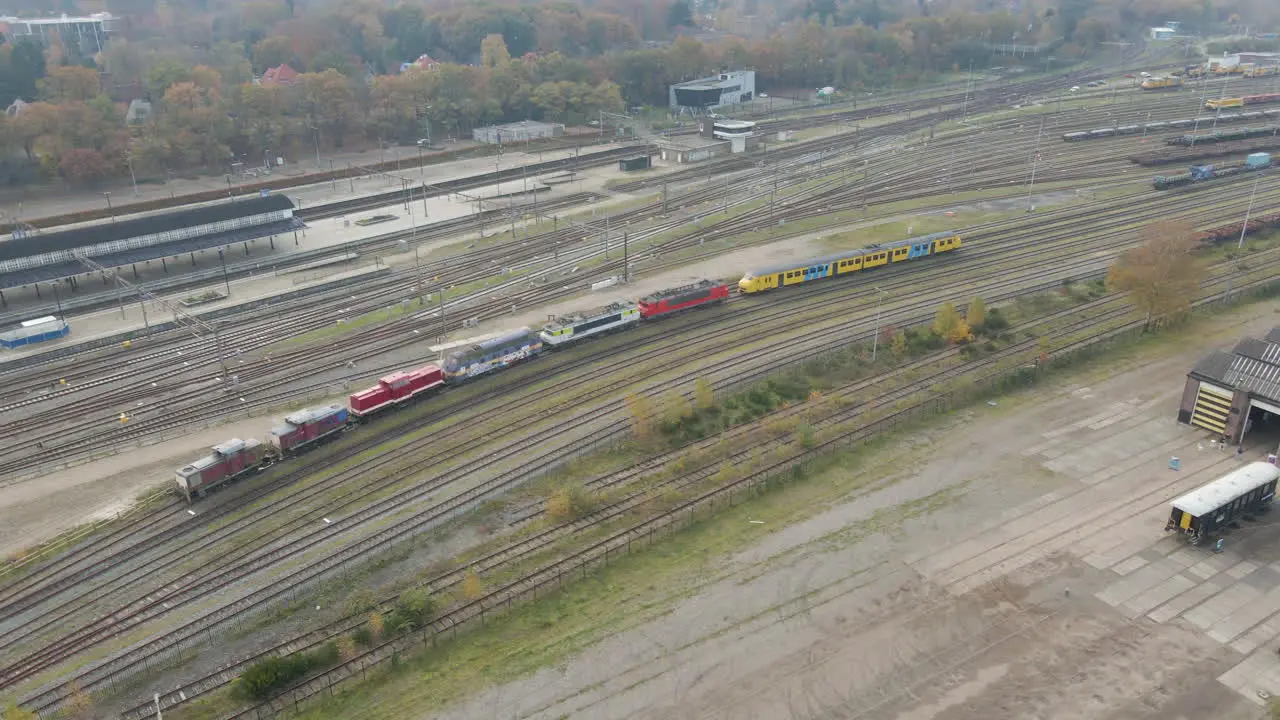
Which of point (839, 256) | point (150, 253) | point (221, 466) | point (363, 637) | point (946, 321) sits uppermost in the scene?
point (839, 256)

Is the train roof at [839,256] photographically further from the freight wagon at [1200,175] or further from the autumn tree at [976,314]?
the freight wagon at [1200,175]

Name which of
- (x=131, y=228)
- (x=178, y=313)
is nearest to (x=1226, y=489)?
(x=178, y=313)

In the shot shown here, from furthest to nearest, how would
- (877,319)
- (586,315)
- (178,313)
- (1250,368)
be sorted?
(178,313), (586,315), (877,319), (1250,368)

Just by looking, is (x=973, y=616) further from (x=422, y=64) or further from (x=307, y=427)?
(x=422, y=64)

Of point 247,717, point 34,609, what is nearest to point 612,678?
point 247,717

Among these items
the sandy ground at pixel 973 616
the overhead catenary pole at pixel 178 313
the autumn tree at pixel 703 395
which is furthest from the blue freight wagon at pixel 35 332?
the sandy ground at pixel 973 616

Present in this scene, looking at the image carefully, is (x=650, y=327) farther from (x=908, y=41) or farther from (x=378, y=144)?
(x=908, y=41)
